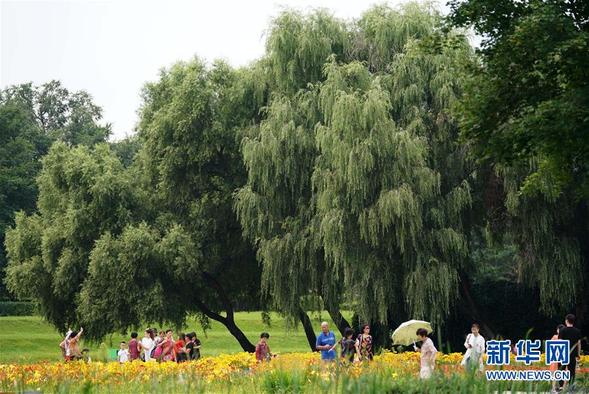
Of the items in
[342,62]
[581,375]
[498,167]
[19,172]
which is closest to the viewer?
[581,375]

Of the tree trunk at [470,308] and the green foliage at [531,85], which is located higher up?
the green foliage at [531,85]

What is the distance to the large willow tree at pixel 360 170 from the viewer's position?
94.0 ft

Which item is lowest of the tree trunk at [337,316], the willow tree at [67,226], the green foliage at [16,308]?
the tree trunk at [337,316]

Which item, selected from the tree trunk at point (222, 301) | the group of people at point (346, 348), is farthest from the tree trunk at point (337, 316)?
the group of people at point (346, 348)

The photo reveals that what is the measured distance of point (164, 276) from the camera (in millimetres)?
34625

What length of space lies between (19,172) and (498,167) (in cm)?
4200

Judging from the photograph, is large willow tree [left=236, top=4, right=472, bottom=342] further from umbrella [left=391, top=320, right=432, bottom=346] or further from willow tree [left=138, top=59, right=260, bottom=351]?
umbrella [left=391, top=320, right=432, bottom=346]

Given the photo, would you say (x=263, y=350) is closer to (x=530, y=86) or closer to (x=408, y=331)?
(x=408, y=331)

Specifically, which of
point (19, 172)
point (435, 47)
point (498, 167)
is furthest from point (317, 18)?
point (19, 172)

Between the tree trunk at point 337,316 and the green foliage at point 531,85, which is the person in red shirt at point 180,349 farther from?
the green foliage at point 531,85

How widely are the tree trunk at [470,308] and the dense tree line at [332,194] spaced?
7cm

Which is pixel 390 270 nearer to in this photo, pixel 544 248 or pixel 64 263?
pixel 544 248

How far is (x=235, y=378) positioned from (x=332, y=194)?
1376 centimetres

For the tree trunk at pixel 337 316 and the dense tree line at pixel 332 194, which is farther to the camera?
the tree trunk at pixel 337 316
